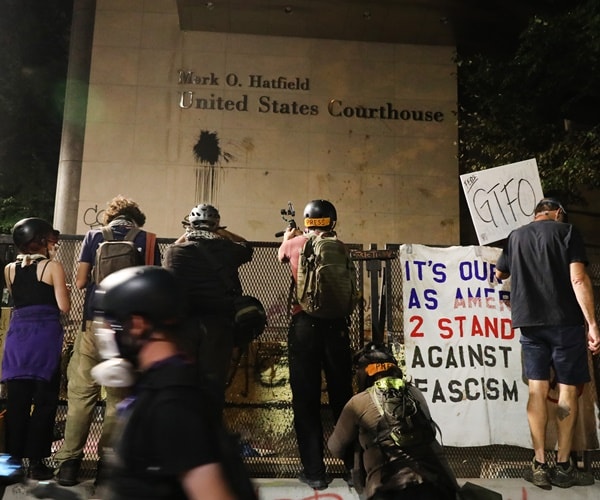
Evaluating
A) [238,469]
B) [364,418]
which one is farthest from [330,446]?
[238,469]

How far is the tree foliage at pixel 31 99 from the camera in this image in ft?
50.1

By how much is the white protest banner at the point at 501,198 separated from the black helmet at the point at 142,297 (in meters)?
3.82

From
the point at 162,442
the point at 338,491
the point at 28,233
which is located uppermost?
the point at 28,233

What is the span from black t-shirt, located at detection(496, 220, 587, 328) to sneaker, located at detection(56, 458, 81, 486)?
3487 millimetres

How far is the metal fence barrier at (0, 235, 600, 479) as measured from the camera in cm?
475

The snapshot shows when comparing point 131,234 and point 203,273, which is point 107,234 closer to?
point 131,234

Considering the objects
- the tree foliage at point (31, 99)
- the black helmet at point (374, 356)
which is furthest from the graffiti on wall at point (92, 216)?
the black helmet at point (374, 356)

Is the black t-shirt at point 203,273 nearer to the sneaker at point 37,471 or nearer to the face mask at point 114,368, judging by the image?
the sneaker at point 37,471

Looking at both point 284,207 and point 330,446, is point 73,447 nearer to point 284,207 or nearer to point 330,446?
Answer: point 330,446

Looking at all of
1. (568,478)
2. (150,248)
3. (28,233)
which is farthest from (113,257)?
(568,478)

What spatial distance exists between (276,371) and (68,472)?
176 cm

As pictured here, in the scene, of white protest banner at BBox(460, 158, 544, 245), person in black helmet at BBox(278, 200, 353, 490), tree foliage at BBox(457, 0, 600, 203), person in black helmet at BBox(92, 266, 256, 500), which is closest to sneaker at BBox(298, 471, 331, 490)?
person in black helmet at BBox(278, 200, 353, 490)

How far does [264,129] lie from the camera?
41.1 ft

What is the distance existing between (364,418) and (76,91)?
1172 cm
